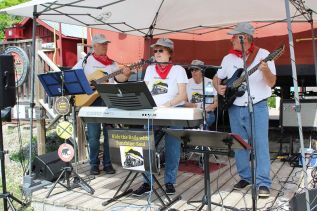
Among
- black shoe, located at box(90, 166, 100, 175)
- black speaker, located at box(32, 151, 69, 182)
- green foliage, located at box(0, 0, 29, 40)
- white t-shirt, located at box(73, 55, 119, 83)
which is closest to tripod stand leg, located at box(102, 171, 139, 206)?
black shoe, located at box(90, 166, 100, 175)

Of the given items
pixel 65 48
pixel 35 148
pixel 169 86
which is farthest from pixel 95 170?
pixel 65 48

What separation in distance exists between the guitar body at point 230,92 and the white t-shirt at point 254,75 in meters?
0.06

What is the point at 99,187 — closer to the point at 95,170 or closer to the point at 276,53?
the point at 95,170

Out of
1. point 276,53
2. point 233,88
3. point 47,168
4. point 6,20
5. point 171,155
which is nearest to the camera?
point 276,53

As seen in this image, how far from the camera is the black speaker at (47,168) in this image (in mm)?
5199

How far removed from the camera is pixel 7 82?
Answer: 15.2 ft

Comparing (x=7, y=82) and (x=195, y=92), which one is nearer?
(x=7, y=82)

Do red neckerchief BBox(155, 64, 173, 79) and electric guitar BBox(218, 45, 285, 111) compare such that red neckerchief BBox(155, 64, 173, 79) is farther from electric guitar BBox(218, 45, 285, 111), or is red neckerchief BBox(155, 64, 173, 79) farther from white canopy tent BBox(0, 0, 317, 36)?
white canopy tent BBox(0, 0, 317, 36)

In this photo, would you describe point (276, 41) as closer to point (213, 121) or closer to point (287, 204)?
point (213, 121)

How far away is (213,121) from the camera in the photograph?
6.54 meters

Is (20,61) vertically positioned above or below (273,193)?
above

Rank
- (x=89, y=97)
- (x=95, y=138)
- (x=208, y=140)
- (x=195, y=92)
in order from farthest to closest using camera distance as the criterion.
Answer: (x=195, y=92)
(x=95, y=138)
(x=89, y=97)
(x=208, y=140)

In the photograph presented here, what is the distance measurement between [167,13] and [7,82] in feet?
9.95

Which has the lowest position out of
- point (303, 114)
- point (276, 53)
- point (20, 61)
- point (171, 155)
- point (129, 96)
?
point (171, 155)
